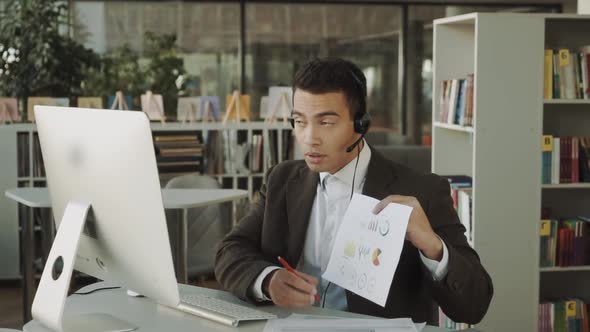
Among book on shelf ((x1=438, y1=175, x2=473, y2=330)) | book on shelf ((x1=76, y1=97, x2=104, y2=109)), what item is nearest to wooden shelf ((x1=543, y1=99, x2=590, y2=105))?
book on shelf ((x1=438, y1=175, x2=473, y2=330))

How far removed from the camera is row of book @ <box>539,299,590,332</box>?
4.74 metres

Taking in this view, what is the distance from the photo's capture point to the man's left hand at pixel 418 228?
2.13 meters

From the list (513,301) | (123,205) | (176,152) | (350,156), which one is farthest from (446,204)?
(176,152)

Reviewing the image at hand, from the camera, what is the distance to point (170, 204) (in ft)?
14.6

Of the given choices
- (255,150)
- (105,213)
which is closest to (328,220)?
(105,213)

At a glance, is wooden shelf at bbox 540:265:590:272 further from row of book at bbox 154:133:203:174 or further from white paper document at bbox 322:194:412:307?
row of book at bbox 154:133:203:174

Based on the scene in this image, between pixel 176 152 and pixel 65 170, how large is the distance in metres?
4.87

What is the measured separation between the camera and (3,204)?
6754mm

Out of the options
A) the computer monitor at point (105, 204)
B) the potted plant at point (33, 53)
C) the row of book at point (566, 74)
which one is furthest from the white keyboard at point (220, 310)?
the potted plant at point (33, 53)

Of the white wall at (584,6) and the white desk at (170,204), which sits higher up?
the white wall at (584,6)

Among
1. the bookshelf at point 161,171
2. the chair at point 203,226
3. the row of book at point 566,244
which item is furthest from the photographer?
the bookshelf at point 161,171

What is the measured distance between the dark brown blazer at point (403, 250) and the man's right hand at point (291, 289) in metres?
0.11

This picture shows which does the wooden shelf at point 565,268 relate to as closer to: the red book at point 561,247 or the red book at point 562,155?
the red book at point 561,247

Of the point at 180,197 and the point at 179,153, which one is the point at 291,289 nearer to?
the point at 180,197
